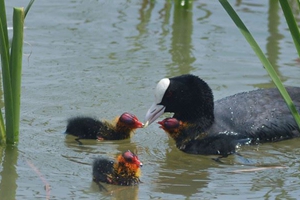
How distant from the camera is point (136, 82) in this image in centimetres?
857

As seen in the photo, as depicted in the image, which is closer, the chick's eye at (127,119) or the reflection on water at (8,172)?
the reflection on water at (8,172)

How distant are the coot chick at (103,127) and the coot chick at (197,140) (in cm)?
26

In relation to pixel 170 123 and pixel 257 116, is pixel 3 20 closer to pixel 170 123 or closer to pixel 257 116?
pixel 170 123

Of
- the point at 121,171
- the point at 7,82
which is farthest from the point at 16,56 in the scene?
the point at 121,171

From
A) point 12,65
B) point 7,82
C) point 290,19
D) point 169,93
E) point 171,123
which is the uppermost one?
point 290,19

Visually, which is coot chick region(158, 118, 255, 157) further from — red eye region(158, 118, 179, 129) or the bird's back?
the bird's back

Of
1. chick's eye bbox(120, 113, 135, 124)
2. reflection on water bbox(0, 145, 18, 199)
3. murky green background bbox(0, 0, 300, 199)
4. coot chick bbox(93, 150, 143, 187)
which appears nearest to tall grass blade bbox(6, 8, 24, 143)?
reflection on water bbox(0, 145, 18, 199)

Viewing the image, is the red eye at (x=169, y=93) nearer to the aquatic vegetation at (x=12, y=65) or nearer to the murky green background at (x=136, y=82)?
the murky green background at (x=136, y=82)

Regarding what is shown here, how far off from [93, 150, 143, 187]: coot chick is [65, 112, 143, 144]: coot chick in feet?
3.41

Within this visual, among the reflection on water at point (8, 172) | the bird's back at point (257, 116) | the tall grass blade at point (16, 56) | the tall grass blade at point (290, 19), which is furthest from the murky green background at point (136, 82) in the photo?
the tall grass blade at point (290, 19)

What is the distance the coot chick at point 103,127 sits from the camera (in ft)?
23.2

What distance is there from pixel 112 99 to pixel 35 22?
2487mm

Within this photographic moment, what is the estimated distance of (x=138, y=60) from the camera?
9219mm

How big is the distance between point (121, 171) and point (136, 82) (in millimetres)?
2660
